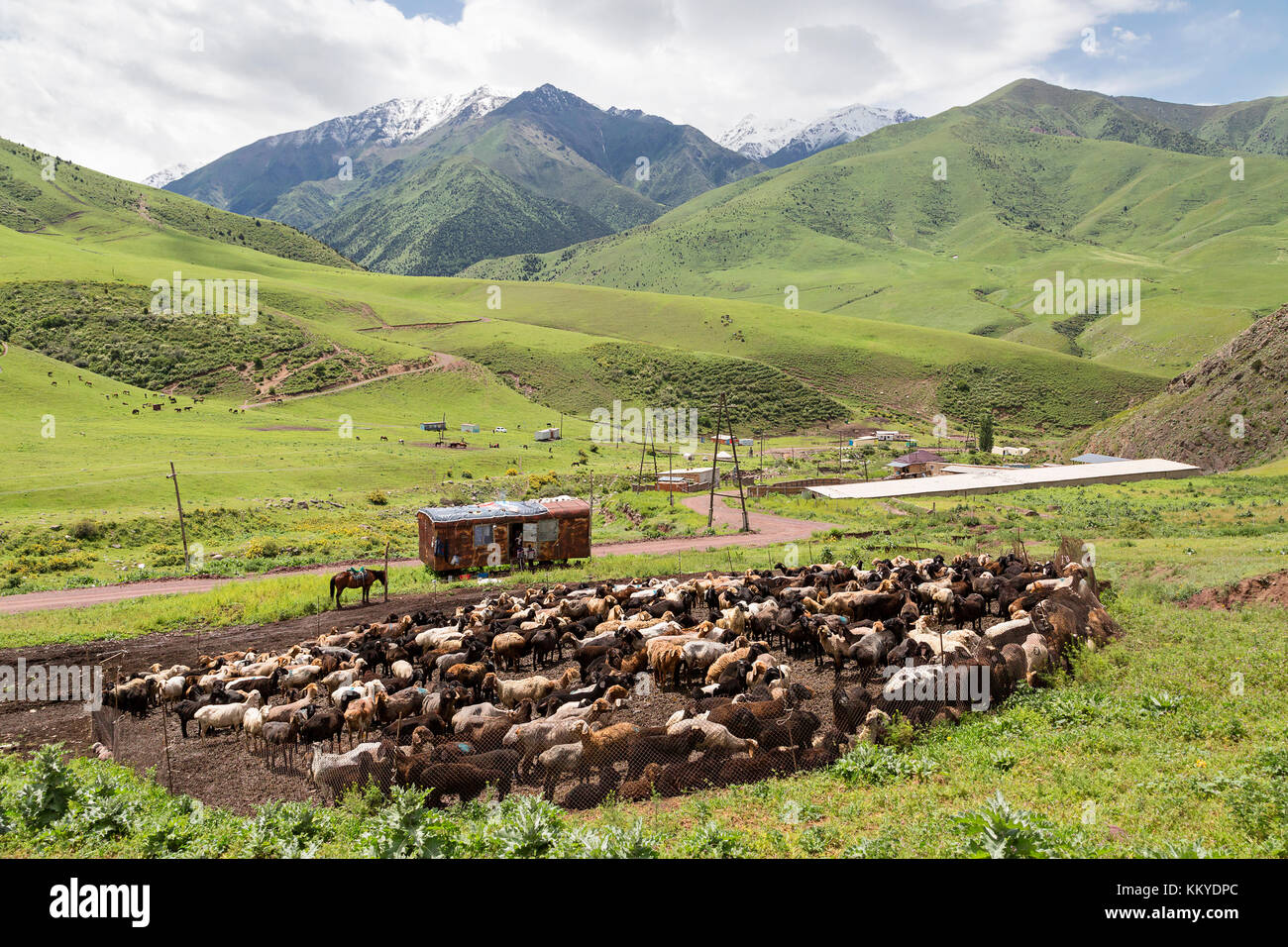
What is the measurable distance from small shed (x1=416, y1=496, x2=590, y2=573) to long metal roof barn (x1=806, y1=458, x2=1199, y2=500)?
25839 millimetres

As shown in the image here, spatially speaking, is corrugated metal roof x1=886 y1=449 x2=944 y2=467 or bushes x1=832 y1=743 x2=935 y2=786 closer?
bushes x1=832 y1=743 x2=935 y2=786

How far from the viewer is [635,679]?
16.1m

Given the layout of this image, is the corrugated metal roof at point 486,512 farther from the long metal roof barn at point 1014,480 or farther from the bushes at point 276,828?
the long metal roof barn at point 1014,480

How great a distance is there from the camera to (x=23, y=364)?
3433 inches

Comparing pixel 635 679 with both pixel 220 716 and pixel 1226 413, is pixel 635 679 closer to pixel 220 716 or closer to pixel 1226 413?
pixel 220 716

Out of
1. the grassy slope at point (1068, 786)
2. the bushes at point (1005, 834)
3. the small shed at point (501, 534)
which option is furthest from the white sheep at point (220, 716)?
the small shed at point (501, 534)

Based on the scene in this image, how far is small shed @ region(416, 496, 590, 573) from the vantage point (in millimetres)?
32594

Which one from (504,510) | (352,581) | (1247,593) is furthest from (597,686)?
(504,510)

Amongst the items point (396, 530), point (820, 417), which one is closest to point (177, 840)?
point (396, 530)

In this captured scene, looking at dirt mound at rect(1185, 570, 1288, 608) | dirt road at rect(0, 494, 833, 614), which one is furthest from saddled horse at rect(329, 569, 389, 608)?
dirt mound at rect(1185, 570, 1288, 608)

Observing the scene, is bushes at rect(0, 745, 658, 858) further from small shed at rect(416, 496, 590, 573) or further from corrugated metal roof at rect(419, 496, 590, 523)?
corrugated metal roof at rect(419, 496, 590, 523)

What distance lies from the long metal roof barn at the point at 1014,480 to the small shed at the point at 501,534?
25.8m

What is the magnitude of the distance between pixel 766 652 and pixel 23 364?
104 meters

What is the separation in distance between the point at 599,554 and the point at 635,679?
21349 mm
